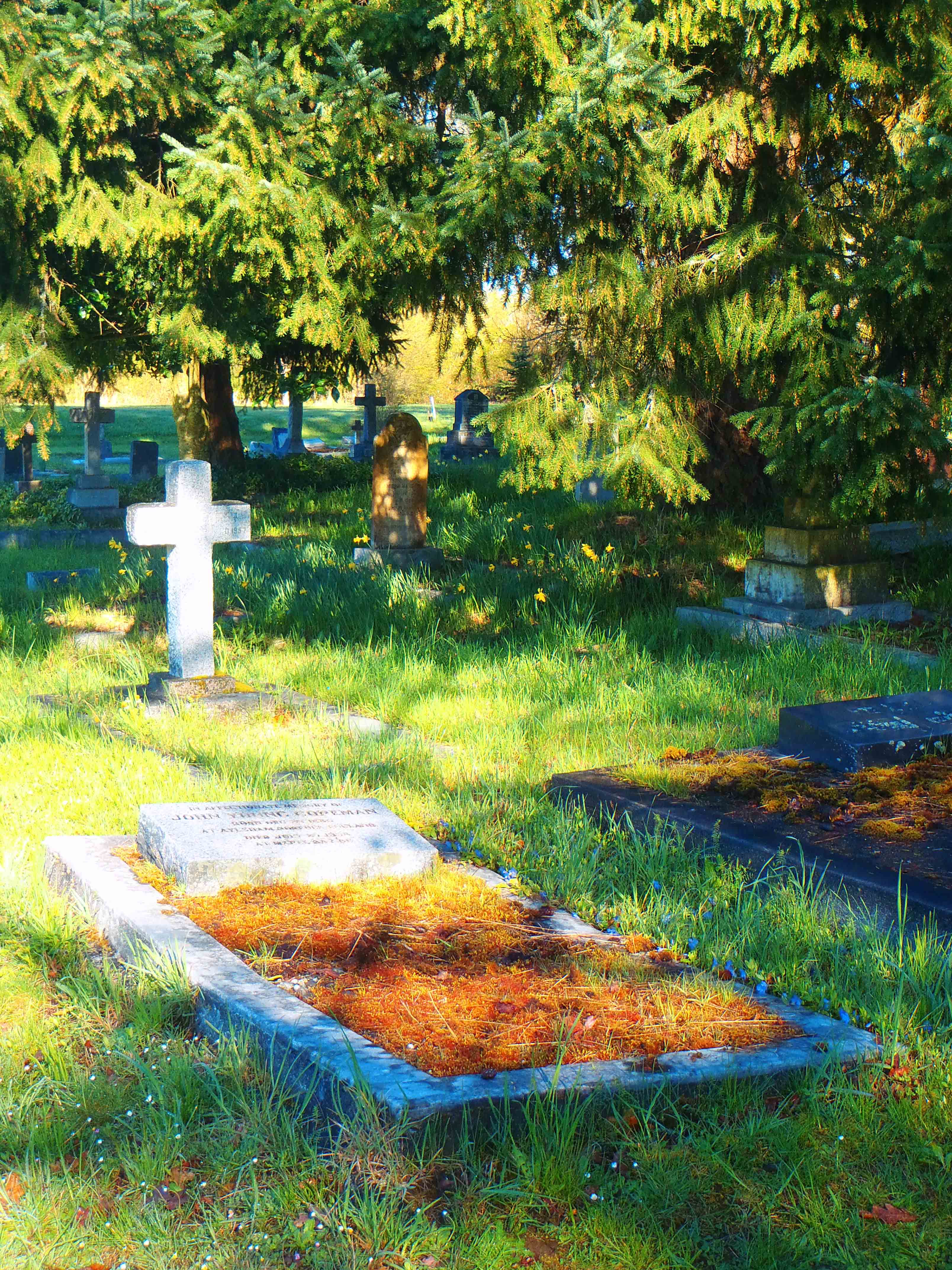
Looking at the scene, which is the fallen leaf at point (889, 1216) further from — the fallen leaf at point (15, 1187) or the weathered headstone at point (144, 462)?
the weathered headstone at point (144, 462)

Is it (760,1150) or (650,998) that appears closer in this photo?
(760,1150)

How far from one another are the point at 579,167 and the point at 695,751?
3767 mm

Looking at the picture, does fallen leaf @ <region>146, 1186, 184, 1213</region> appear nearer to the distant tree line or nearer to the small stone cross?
the distant tree line

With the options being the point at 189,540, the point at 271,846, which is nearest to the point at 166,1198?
the point at 271,846

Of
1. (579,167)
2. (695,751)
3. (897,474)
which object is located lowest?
(695,751)

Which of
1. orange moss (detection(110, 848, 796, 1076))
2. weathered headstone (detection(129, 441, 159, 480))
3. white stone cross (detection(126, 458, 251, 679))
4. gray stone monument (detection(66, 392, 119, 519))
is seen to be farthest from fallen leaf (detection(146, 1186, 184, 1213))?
weathered headstone (detection(129, 441, 159, 480))

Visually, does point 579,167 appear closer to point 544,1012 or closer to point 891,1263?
point 544,1012

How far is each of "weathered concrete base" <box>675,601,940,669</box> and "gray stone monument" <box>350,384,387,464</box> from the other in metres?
14.1

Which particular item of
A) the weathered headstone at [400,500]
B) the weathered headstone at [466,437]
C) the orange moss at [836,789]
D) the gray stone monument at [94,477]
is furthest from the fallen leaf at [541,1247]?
the weathered headstone at [466,437]

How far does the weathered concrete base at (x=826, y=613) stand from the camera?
27.6ft

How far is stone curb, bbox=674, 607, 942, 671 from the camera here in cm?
731

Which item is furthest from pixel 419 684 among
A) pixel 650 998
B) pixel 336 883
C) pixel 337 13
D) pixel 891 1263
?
pixel 337 13

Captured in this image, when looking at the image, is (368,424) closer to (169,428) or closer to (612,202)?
(612,202)

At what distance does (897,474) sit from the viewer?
777 centimetres
